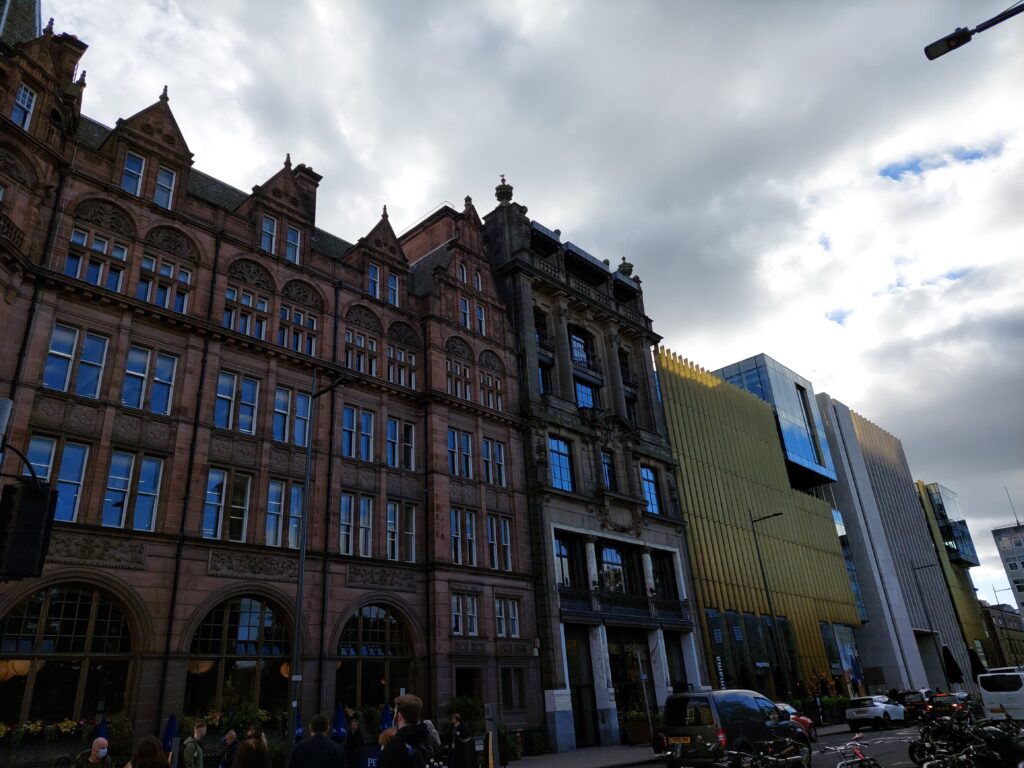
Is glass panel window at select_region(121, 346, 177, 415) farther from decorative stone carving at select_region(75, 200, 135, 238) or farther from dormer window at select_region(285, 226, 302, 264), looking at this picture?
dormer window at select_region(285, 226, 302, 264)

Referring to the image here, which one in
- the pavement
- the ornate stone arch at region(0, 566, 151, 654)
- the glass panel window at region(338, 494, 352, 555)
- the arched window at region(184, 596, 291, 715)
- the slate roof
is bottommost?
the pavement

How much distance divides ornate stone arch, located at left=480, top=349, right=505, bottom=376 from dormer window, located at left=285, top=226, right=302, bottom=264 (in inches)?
444

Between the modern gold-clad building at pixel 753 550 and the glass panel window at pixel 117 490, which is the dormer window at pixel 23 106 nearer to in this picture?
the glass panel window at pixel 117 490

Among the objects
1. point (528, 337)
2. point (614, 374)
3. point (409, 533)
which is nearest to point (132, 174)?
point (409, 533)

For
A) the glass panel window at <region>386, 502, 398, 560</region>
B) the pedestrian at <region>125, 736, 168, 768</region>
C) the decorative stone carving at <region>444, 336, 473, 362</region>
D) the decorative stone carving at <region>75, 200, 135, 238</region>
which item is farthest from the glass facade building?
the pedestrian at <region>125, 736, 168, 768</region>

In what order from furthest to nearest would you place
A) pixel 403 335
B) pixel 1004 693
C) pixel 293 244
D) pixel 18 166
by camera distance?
pixel 403 335
pixel 293 244
pixel 1004 693
pixel 18 166

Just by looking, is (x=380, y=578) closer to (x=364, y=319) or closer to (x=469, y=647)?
(x=469, y=647)

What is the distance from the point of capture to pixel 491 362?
39.3 meters

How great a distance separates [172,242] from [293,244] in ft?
18.6

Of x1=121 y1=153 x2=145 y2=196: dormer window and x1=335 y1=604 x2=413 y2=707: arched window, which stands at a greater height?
x1=121 y1=153 x2=145 y2=196: dormer window

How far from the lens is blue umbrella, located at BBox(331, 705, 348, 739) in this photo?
81.5 ft

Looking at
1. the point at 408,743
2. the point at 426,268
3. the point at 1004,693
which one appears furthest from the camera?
the point at 426,268

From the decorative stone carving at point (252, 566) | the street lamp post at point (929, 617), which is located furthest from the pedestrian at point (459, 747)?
the street lamp post at point (929, 617)

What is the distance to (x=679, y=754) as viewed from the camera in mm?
19328
